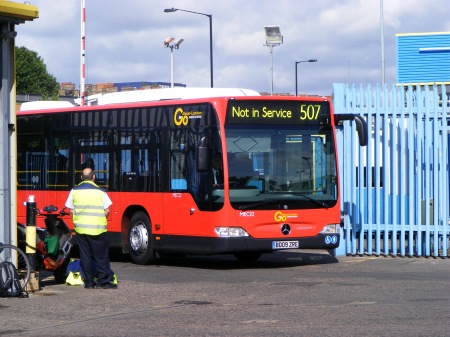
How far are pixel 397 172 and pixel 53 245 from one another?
7.48 metres

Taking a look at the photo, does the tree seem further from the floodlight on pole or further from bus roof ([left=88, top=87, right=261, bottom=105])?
bus roof ([left=88, top=87, right=261, bottom=105])

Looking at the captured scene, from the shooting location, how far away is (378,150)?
20234 millimetres

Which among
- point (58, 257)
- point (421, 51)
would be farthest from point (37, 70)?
point (58, 257)

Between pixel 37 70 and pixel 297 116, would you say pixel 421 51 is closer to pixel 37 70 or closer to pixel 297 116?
pixel 297 116

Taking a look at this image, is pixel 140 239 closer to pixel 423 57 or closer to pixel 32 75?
pixel 423 57

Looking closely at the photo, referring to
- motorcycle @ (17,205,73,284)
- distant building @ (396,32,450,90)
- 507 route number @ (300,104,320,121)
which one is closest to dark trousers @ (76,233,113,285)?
motorcycle @ (17,205,73,284)

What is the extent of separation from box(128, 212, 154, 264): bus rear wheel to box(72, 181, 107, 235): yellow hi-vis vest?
403cm

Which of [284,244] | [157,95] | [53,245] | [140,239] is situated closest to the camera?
[53,245]

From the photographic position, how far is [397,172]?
20.4 m

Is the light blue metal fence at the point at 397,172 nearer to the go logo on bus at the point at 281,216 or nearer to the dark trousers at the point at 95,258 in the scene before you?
the go logo on bus at the point at 281,216

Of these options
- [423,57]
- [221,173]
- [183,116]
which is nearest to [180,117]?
[183,116]

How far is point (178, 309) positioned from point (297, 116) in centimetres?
681

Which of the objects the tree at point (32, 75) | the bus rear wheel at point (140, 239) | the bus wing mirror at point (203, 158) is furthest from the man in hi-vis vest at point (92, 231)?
the tree at point (32, 75)

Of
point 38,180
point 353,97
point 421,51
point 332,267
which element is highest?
point 421,51
